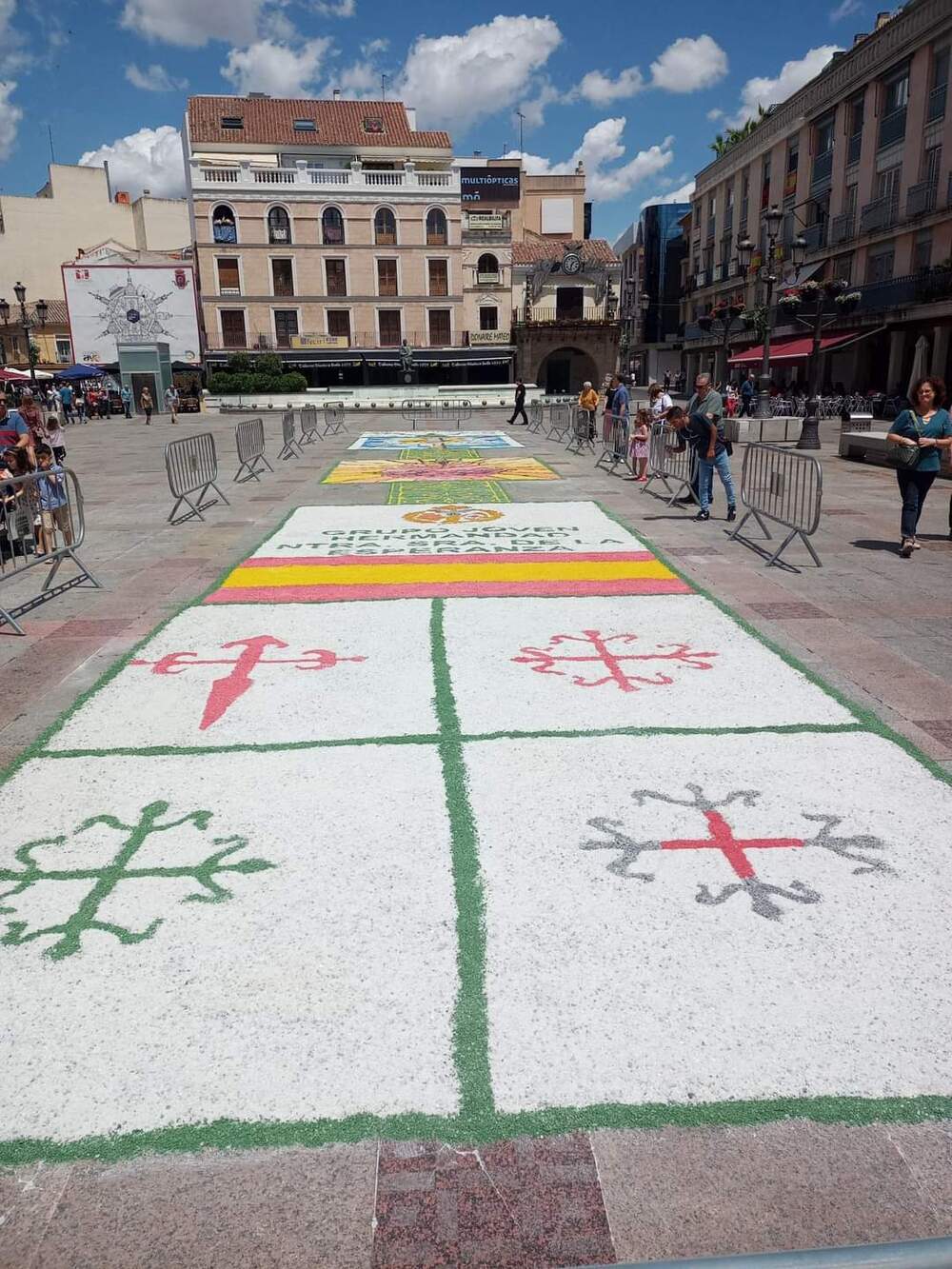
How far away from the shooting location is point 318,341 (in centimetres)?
5453

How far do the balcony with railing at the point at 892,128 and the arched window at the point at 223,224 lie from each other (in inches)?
1400

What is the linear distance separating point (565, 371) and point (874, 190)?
2892cm

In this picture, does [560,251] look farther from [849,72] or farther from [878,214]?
[878,214]

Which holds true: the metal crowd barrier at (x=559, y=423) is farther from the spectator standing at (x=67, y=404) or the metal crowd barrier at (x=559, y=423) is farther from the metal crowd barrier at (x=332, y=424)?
the spectator standing at (x=67, y=404)

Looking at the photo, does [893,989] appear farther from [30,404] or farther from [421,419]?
[421,419]

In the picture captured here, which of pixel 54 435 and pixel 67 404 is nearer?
pixel 54 435

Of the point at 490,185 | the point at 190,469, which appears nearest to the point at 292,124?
the point at 490,185

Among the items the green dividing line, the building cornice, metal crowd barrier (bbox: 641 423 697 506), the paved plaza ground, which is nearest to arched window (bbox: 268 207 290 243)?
the building cornice

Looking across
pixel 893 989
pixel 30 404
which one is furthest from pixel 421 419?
pixel 893 989

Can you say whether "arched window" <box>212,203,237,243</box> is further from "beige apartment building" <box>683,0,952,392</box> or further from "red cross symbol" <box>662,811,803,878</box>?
"red cross symbol" <box>662,811,803,878</box>

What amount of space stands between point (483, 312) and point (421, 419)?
Result: 26.2m

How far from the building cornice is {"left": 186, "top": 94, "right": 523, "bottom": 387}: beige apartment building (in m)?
17.8

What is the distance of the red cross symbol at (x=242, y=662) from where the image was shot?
572 cm

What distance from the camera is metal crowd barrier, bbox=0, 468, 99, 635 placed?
25.8 ft
